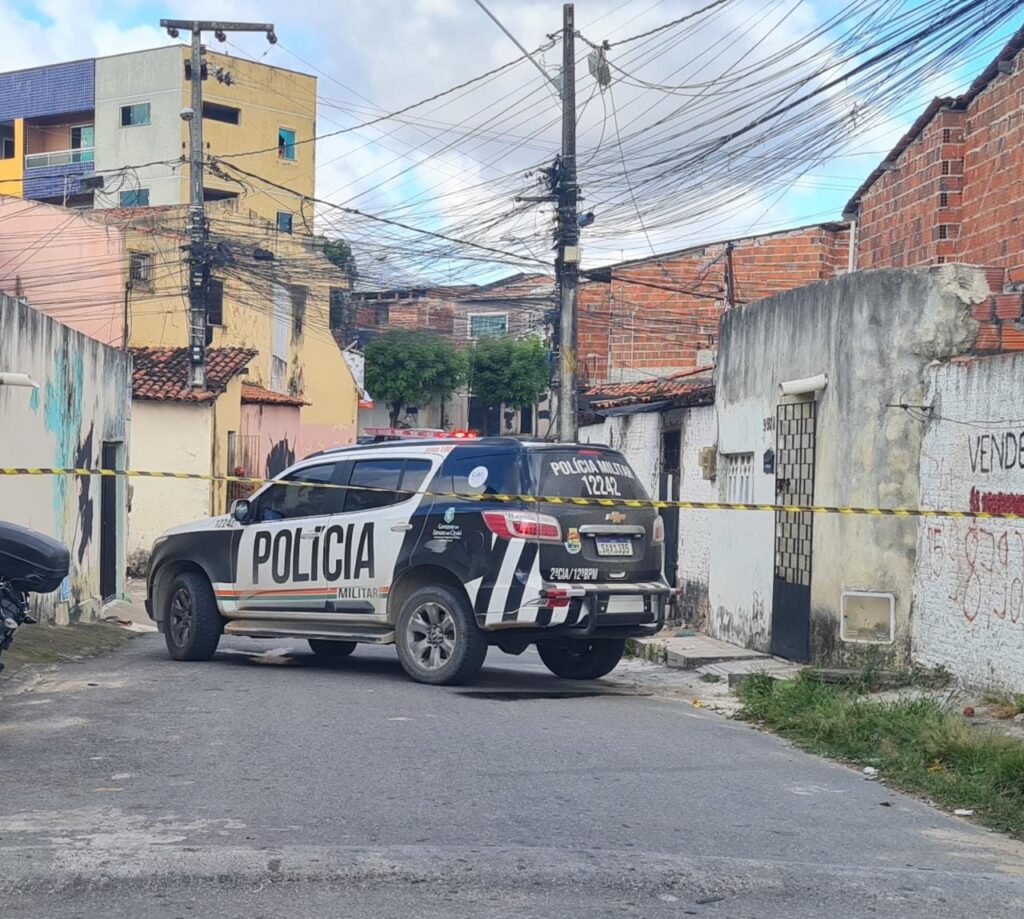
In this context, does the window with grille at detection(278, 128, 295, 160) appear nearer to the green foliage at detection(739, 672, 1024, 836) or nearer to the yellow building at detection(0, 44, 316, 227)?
the yellow building at detection(0, 44, 316, 227)

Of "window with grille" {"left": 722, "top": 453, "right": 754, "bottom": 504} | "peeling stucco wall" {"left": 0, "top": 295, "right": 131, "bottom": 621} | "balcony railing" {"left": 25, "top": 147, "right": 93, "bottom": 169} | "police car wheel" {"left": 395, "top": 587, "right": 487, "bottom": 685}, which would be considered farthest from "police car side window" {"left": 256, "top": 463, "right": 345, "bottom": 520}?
"balcony railing" {"left": 25, "top": 147, "right": 93, "bottom": 169}

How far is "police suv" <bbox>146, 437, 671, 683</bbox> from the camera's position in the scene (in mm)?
11031

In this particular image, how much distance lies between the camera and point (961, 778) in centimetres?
797

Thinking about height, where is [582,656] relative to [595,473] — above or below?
below

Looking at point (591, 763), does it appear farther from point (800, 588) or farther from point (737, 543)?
point (737, 543)

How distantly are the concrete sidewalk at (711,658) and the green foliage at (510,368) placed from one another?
3861 centimetres

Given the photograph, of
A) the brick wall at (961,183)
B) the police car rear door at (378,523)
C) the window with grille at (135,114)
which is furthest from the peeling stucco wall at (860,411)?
the window with grille at (135,114)

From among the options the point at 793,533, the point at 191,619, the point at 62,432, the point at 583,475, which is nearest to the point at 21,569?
the point at 191,619

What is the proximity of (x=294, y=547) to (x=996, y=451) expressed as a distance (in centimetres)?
598

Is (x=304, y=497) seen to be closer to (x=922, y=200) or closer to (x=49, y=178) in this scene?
(x=922, y=200)

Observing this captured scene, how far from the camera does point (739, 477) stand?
1675 centimetres

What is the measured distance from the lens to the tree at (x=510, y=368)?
5516 centimetres

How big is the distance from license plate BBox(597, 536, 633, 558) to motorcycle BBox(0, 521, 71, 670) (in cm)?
412

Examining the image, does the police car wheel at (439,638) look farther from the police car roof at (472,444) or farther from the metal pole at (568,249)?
the metal pole at (568,249)
